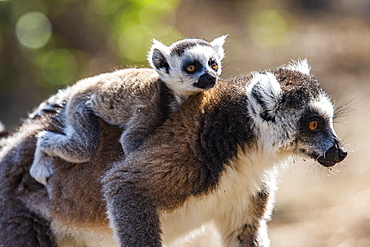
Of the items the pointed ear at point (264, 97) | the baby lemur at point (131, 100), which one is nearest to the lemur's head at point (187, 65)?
the baby lemur at point (131, 100)

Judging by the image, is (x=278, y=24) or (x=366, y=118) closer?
(x=366, y=118)

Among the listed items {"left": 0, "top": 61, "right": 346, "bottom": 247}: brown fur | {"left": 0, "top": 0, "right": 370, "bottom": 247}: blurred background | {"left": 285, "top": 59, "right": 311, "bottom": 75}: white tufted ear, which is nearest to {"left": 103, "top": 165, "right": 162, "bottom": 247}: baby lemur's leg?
{"left": 0, "top": 61, "right": 346, "bottom": 247}: brown fur

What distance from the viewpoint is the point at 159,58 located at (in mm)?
5336

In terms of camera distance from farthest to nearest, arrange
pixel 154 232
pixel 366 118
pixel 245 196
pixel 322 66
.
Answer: pixel 322 66 → pixel 366 118 → pixel 245 196 → pixel 154 232

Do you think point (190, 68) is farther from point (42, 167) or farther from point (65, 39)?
point (65, 39)

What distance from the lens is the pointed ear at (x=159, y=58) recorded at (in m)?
5.21

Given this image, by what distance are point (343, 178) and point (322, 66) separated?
5.17 metres

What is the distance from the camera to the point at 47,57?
12.4m

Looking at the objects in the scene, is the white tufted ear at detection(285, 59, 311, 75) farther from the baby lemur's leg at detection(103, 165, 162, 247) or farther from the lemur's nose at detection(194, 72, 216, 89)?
the baby lemur's leg at detection(103, 165, 162, 247)

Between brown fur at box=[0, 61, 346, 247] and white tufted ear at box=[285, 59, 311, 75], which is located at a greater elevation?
white tufted ear at box=[285, 59, 311, 75]

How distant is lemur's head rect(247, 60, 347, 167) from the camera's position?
463 centimetres

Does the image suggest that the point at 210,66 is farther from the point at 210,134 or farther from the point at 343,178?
the point at 343,178

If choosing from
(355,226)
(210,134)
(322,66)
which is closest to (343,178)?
(355,226)

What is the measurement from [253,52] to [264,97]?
11.0m
